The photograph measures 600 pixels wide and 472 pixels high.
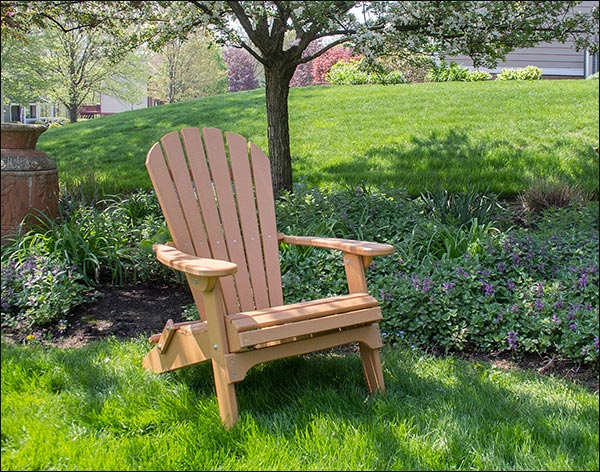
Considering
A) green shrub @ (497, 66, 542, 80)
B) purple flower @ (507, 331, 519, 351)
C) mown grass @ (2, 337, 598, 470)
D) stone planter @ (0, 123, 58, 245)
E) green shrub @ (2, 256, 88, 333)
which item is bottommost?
purple flower @ (507, 331, 519, 351)

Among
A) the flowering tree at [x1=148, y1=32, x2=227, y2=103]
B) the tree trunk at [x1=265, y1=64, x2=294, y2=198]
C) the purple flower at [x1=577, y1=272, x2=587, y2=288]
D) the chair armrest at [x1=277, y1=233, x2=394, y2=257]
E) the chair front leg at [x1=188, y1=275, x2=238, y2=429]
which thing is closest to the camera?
the chair front leg at [x1=188, y1=275, x2=238, y2=429]

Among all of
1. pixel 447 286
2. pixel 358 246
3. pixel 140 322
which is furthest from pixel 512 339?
pixel 140 322

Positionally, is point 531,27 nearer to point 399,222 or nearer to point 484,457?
point 399,222

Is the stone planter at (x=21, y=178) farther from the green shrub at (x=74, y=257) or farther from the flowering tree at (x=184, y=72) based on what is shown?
the flowering tree at (x=184, y=72)

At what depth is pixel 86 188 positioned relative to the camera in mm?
5359

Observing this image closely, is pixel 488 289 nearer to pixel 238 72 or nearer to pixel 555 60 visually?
pixel 555 60

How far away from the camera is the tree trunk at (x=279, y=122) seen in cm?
477

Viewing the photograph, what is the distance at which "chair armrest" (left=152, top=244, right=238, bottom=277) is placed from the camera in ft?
6.82

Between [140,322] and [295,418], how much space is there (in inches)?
59.4

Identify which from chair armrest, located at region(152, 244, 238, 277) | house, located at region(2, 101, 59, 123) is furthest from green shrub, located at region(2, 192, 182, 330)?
chair armrest, located at region(152, 244, 238, 277)

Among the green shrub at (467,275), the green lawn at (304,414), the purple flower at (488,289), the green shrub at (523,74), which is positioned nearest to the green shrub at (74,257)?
the green lawn at (304,414)

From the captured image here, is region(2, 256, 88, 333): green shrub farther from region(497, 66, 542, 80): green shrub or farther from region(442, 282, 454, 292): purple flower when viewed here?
region(497, 66, 542, 80): green shrub

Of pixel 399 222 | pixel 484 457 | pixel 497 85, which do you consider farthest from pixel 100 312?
pixel 497 85

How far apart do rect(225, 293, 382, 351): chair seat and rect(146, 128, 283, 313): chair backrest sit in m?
0.46
